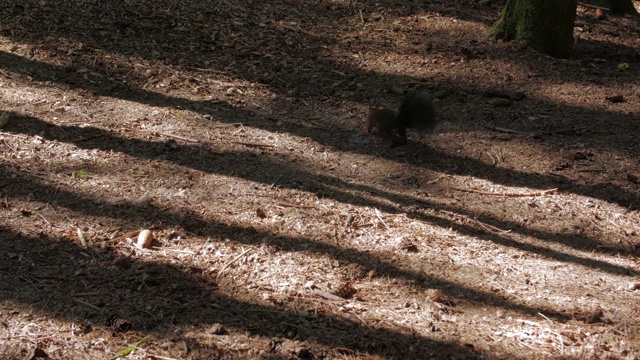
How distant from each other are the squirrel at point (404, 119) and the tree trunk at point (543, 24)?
6.20ft

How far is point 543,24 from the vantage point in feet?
21.3

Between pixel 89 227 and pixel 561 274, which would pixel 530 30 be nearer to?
pixel 561 274

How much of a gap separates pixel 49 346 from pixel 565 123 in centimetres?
425

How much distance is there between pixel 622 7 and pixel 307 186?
4804mm

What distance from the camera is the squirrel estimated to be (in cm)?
516

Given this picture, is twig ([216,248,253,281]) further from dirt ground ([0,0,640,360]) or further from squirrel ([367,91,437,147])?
squirrel ([367,91,437,147])

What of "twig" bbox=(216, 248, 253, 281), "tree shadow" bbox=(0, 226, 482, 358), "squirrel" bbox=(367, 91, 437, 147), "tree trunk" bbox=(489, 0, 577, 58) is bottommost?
"tree shadow" bbox=(0, 226, 482, 358)

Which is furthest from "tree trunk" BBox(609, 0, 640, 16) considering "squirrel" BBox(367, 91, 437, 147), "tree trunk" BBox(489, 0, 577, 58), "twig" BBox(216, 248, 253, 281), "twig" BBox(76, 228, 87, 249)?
"twig" BBox(76, 228, 87, 249)

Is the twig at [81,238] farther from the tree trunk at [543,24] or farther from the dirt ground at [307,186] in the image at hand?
the tree trunk at [543,24]

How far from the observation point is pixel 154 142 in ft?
17.0

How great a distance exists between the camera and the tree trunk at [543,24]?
642cm

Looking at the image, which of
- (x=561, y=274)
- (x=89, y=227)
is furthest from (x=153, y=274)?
(x=561, y=274)

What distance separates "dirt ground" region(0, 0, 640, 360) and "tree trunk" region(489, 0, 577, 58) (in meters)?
0.14

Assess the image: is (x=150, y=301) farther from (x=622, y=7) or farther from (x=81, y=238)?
(x=622, y=7)
